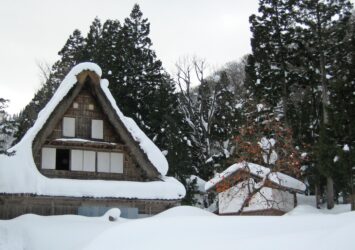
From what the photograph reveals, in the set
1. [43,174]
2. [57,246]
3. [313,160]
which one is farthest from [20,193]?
[313,160]

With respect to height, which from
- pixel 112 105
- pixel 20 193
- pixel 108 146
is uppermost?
pixel 112 105

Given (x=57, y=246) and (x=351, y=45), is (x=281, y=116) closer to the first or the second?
(x=351, y=45)

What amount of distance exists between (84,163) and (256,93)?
14529mm

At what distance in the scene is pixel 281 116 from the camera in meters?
32.2

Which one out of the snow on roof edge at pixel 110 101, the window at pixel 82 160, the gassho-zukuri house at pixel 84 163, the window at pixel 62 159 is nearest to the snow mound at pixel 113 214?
the gassho-zukuri house at pixel 84 163

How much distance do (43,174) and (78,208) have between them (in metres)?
2.14

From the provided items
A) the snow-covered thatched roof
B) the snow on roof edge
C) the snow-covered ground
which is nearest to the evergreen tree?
the snow-covered thatched roof

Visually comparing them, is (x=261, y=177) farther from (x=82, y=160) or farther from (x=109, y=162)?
(x=82, y=160)

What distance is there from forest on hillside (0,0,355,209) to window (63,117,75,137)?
19.3ft

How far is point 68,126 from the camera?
69.7 feet

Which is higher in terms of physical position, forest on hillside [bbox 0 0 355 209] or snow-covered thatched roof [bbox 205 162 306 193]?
forest on hillside [bbox 0 0 355 209]

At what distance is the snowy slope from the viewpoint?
1858cm

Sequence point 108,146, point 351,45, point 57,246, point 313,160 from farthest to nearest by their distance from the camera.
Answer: point 313,160 < point 351,45 < point 108,146 < point 57,246

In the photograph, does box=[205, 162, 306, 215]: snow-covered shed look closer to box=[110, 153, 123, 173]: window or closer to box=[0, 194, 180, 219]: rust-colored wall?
box=[0, 194, 180, 219]: rust-colored wall
